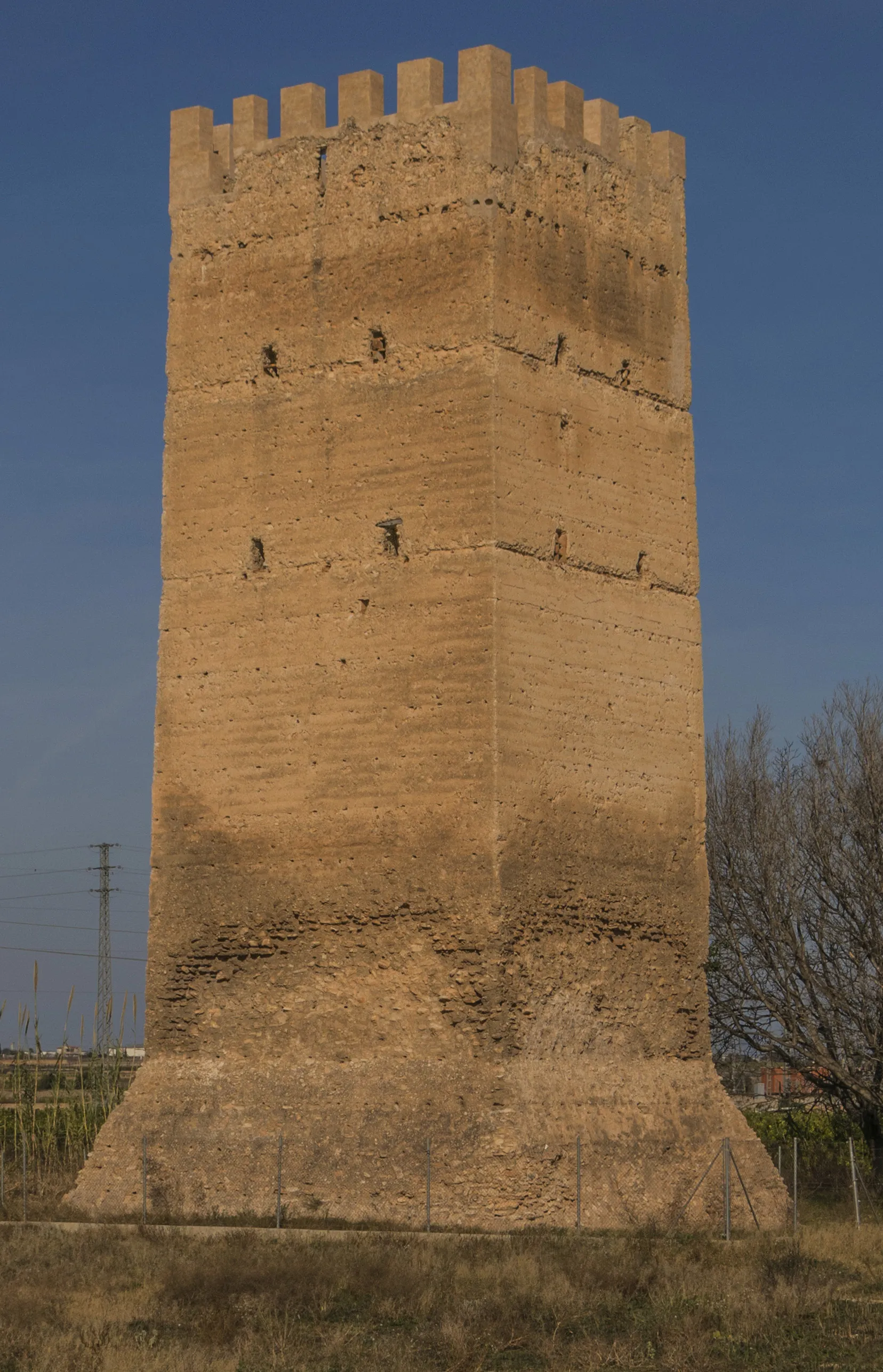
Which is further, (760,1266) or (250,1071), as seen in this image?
(250,1071)

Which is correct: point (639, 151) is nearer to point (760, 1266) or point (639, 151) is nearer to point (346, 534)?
point (346, 534)

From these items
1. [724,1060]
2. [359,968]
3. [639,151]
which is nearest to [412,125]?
[639,151]

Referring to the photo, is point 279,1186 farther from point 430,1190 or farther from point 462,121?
point 462,121

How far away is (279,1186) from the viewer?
56.2 feet

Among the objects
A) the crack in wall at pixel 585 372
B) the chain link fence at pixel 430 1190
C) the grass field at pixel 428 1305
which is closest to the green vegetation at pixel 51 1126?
the chain link fence at pixel 430 1190

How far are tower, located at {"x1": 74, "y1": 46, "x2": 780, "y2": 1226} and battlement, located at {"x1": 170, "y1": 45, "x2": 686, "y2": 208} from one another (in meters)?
0.04

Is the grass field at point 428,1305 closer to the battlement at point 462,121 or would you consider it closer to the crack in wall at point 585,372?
the crack in wall at point 585,372

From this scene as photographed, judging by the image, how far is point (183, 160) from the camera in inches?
789

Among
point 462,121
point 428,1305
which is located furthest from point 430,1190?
point 462,121

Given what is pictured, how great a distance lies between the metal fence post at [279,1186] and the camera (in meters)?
16.7

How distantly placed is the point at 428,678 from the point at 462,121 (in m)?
5.17

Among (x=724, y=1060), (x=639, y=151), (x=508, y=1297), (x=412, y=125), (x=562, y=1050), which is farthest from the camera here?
(x=724, y=1060)

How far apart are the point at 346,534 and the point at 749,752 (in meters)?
11.7

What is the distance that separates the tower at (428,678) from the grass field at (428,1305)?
1.63 m
